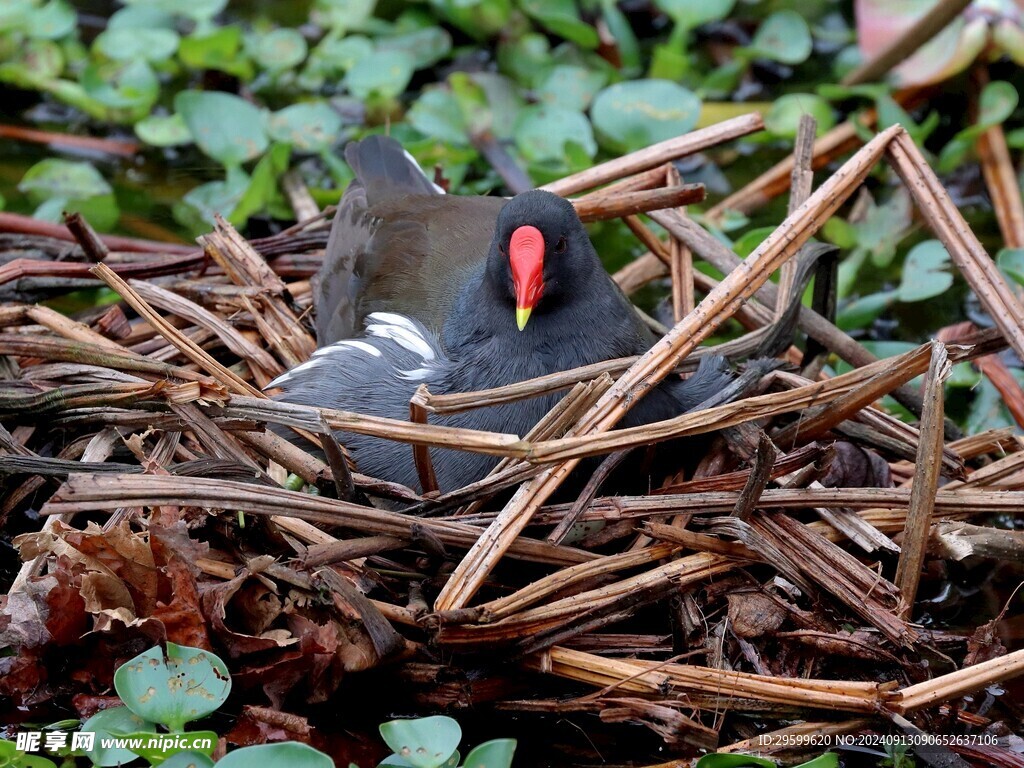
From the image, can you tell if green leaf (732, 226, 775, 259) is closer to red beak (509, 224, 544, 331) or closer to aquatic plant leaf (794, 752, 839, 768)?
red beak (509, 224, 544, 331)

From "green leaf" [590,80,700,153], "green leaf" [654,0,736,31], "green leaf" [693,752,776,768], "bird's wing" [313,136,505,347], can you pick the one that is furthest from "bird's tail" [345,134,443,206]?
"green leaf" [693,752,776,768]

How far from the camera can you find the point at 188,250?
10.8 ft

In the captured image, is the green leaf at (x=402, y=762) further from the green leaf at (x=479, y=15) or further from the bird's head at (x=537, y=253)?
the green leaf at (x=479, y=15)

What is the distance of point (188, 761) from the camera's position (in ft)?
5.91

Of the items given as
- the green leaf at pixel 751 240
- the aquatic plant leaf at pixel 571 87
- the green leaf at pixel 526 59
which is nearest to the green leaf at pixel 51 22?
the green leaf at pixel 526 59

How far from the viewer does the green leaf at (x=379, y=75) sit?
3.85 metres

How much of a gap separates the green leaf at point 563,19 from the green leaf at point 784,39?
558 mm

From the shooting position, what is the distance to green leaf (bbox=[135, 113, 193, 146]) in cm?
386

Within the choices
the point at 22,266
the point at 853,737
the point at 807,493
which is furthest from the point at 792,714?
the point at 22,266

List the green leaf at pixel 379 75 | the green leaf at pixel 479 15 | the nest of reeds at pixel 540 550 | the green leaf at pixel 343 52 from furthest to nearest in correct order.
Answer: the green leaf at pixel 479 15 → the green leaf at pixel 343 52 → the green leaf at pixel 379 75 → the nest of reeds at pixel 540 550

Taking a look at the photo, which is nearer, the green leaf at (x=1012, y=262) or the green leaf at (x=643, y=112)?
the green leaf at (x=1012, y=262)

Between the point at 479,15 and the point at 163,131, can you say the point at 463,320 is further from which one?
the point at 479,15

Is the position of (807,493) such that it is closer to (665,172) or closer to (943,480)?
(943,480)

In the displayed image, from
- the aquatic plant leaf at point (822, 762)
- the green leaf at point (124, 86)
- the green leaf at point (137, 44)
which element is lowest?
the aquatic plant leaf at point (822, 762)
